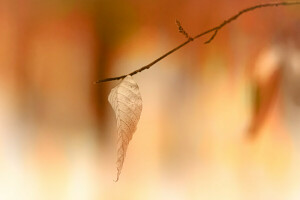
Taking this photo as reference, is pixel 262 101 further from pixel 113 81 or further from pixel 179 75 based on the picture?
pixel 113 81

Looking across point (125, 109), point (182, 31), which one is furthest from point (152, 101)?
point (182, 31)

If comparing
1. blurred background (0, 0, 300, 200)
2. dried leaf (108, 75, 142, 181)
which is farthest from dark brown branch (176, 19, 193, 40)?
dried leaf (108, 75, 142, 181)

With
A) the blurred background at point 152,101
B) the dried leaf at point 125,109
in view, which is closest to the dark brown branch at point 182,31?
the blurred background at point 152,101

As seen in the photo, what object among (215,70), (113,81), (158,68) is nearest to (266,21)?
(215,70)

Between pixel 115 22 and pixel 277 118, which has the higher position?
pixel 115 22

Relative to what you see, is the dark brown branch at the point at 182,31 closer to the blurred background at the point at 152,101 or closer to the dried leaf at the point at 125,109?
the blurred background at the point at 152,101

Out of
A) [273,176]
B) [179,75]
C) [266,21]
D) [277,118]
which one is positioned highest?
[266,21]
